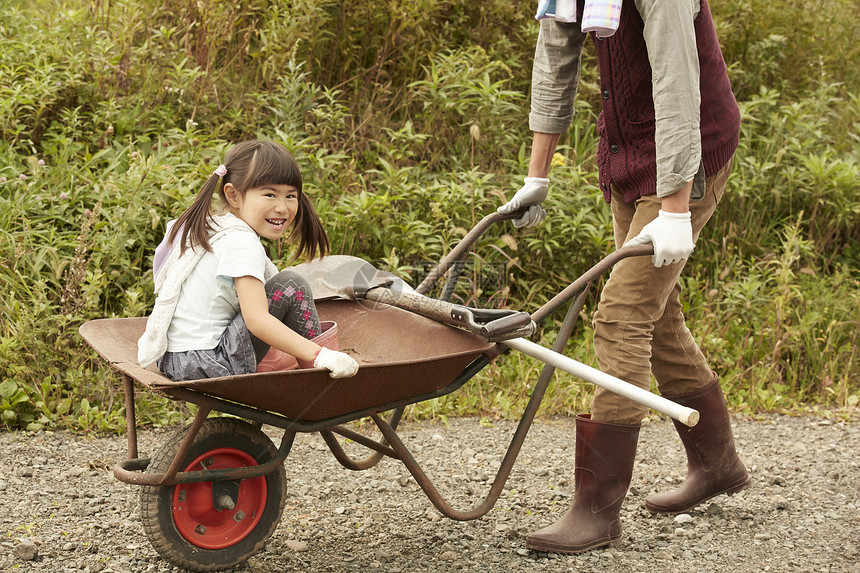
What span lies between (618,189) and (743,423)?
189cm

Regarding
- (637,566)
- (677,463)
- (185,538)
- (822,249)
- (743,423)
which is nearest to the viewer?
(185,538)

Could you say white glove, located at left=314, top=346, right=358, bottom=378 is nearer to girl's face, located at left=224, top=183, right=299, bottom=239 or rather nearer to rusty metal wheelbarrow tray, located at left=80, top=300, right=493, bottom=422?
rusty metal wheelbarrow tray, located at left=80, top=300, right=493, bottom=422

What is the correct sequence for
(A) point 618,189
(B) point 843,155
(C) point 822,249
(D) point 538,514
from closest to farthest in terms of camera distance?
(A) point 618,189
(D) point 538,514
(C) point 822,249
(B) point 843,155

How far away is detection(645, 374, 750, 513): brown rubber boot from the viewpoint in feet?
Answer: 9.83

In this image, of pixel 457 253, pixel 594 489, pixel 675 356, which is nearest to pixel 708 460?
pixel 675 356

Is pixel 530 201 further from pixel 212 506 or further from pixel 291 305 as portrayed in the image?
pixel 212 506

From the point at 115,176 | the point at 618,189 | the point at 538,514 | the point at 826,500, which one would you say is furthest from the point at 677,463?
the point at 115,176

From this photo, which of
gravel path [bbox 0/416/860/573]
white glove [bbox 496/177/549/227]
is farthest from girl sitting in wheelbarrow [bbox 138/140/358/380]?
white glove [bbox 496/177/549/227]

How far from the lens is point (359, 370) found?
Answer: 212 cm

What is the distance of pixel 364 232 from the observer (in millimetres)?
4527

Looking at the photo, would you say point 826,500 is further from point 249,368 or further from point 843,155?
point 843,155

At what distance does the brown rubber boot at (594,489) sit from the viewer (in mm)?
2680

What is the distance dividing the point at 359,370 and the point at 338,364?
0.07 meters

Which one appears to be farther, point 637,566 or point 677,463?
point 677,463
